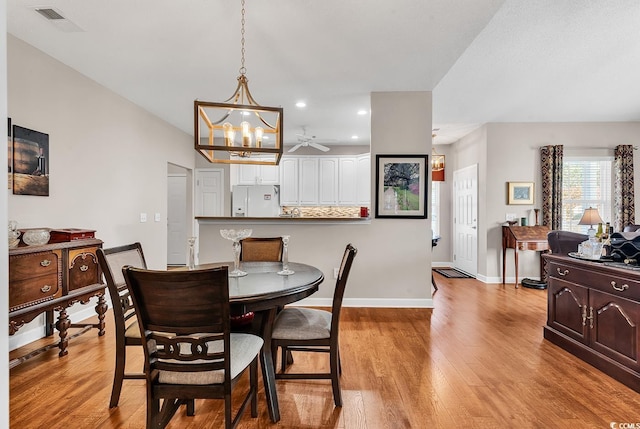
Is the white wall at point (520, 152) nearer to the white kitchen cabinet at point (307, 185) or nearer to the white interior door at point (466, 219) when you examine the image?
the white interior door at point (466, 219)

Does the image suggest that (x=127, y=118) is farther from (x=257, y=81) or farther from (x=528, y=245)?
(x=528, y=245)

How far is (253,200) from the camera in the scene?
6664 millimetres

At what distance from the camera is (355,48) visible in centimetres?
293

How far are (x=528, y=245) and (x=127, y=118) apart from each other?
5.99 m

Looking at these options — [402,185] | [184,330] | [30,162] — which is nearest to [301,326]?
[184,330]

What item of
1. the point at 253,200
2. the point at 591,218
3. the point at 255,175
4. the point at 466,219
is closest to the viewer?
the point at 591,218

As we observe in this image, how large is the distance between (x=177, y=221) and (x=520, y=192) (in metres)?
6.59

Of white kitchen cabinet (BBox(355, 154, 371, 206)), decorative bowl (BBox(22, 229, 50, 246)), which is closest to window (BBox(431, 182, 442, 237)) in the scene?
white kitchen cabinet (BBox(355, 154, 371, 206))

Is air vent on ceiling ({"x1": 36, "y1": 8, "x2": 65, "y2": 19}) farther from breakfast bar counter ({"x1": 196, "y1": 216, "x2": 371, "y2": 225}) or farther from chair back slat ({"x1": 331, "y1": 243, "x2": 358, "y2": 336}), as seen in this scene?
chair back slat ({"x1": 331, "y1": 243, "x2": 358, "y2": 336})

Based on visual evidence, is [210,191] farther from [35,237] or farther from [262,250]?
[35,237]

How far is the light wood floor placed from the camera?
1824 mm

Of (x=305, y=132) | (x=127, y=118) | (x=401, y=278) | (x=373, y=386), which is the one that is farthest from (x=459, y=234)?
(x=127, y=118)

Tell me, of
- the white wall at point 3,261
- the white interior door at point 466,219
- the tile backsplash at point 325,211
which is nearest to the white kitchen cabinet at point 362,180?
the tile backsplash at point 325,211

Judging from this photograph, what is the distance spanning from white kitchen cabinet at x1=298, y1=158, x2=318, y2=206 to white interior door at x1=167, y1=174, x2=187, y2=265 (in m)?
2.54
